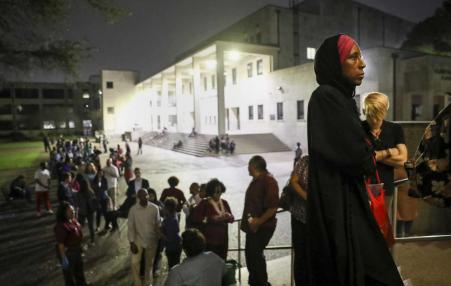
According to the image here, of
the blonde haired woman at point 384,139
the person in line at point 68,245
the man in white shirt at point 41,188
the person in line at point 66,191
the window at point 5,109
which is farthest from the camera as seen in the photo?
the window at point 5,109

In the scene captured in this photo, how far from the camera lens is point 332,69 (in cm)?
165

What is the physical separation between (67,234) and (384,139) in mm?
4992

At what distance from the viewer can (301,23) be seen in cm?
3697

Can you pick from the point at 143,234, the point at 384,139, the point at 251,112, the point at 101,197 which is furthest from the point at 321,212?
the point at 251,112

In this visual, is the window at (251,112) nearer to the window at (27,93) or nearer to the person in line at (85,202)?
the person in line at (85,202)

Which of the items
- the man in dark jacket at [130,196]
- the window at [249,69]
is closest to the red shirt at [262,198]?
the man in dark jacket at [130,196]

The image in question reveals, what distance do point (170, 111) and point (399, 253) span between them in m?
53.1

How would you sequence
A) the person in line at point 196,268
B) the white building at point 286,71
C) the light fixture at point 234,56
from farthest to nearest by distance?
the light fixture at point 234,56 < the white building at point 286,71 < the person in line at point 196,268

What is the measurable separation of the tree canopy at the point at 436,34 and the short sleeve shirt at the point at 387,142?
3352 cm

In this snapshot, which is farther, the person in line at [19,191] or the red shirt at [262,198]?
the person in line at [19,191]

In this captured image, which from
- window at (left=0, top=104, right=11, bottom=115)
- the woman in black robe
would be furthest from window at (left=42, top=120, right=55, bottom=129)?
the woman in black robe

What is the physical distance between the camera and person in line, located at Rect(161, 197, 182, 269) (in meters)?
5.48

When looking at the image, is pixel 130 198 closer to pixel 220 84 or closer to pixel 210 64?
pixel 220 84

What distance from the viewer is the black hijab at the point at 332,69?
1622 mm
